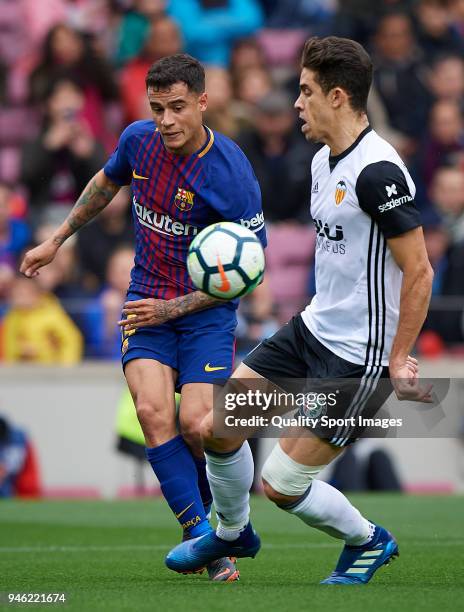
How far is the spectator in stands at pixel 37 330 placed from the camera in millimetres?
12781

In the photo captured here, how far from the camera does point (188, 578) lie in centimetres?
652

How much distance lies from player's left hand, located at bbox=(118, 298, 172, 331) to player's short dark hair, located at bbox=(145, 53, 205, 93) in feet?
3.49

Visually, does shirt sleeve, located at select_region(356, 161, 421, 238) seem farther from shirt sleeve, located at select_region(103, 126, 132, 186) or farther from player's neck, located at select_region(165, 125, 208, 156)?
shirt sleeve, located at select_region(103, 126, 132, 186)

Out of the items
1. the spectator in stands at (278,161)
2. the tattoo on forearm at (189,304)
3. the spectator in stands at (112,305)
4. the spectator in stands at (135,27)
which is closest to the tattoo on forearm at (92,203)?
the tattoo on forearm at (189,304)

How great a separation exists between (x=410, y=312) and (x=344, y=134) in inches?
34.4

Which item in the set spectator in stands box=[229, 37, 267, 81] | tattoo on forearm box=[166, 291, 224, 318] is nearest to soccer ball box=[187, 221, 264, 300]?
tattoo on forearm box=[166, 291, 224, 318]

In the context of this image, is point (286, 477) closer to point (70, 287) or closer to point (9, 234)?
point (70, 287)

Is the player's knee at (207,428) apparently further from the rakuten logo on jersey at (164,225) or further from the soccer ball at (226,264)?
the rakuten logo on jersey at (164,225)

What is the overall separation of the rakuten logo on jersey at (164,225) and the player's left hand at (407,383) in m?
1.66

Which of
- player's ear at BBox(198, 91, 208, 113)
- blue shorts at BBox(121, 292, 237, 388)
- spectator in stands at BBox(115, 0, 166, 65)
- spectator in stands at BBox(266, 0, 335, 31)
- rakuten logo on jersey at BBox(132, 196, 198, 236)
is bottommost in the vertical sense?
blue shorts at BBox(121, 292, 237, 388)

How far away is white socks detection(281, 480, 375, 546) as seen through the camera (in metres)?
5.89

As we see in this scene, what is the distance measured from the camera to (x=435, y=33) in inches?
635

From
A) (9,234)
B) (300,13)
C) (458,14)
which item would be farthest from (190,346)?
(458,14)

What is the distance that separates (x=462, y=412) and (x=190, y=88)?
7171 mm
